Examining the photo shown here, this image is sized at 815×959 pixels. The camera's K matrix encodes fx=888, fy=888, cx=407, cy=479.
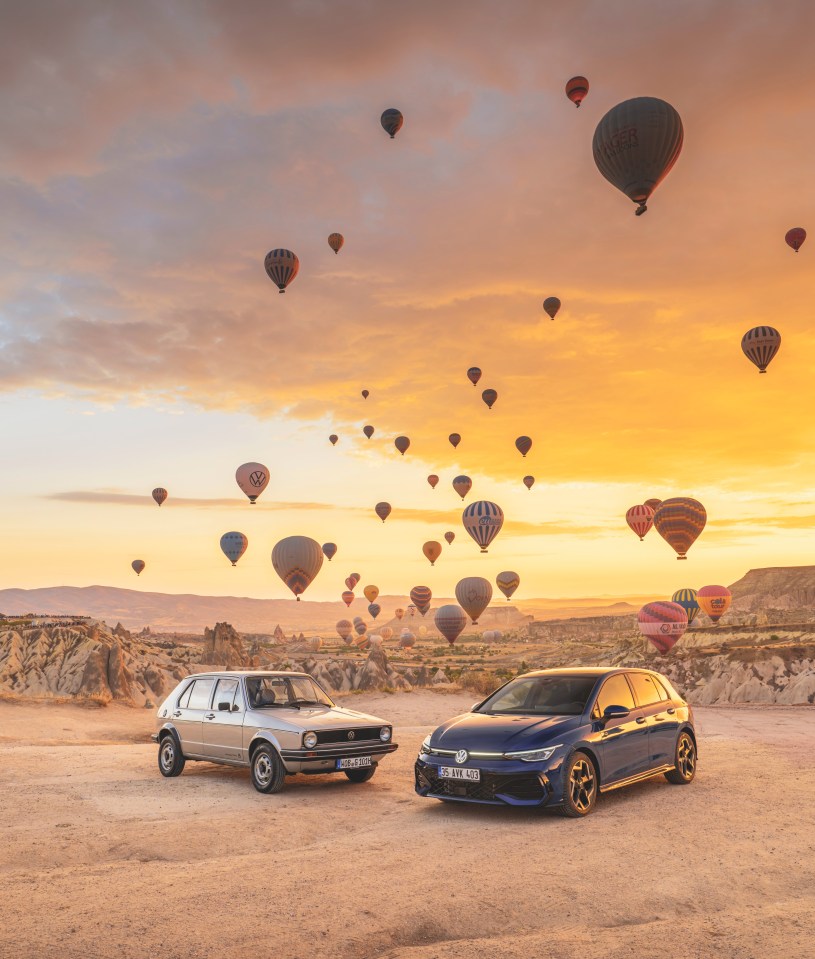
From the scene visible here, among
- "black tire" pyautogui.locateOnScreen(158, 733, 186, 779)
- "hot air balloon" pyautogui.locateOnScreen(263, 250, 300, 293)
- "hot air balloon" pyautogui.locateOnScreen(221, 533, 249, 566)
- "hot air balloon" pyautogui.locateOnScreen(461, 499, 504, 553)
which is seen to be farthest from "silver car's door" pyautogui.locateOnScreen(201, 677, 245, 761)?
"hot air balloon" pyautogui.locateOnScreen(221, 533, 249, 566)

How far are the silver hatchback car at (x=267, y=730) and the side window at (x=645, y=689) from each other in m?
3.97

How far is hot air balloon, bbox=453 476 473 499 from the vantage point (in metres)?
88.7

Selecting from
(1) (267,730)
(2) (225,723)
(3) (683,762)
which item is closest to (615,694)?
(3) (683,762)

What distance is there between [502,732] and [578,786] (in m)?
1.15

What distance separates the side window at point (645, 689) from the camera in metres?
13.3

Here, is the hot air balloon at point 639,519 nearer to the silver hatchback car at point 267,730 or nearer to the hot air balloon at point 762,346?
the hot air balloon at point 762,346

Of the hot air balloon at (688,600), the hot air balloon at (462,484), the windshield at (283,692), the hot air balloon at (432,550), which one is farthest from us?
the hot air balloon at (432,550)

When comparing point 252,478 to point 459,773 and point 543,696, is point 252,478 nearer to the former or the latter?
point 543,696

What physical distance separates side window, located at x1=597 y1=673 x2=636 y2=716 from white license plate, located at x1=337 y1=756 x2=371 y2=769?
3924 millimetres

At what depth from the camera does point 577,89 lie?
46750 millimetres

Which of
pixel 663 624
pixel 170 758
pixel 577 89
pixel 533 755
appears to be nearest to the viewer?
pixel 533 755

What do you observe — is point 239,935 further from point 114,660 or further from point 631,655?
point 631,655

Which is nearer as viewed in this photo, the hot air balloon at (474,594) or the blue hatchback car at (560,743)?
the blue hatchback car at (560,743)

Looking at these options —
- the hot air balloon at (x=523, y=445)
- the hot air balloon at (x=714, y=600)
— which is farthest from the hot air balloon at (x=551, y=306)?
the hot air balloon at (x=714, y=600)
